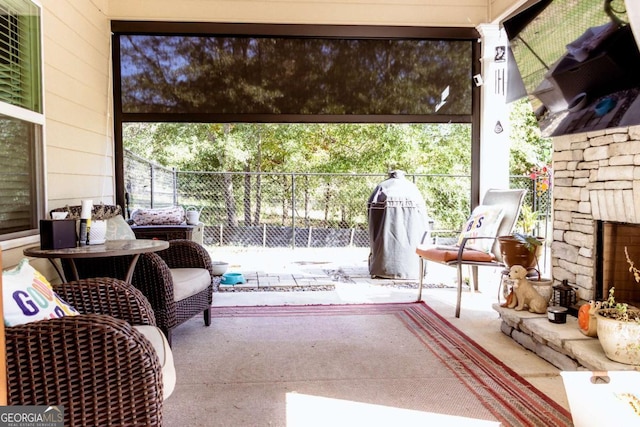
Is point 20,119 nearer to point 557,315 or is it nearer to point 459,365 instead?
point 459,365

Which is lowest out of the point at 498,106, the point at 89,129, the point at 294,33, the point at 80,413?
the point at 80,413

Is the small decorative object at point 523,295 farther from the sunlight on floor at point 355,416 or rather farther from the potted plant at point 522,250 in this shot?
the sunlight on floor at point 355,416

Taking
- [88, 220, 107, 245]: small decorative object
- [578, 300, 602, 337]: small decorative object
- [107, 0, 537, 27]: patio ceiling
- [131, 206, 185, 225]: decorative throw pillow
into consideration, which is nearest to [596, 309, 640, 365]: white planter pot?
[578, 300, 602, 337]: small decorative object

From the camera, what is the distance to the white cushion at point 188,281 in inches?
119

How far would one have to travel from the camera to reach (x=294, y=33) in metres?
4.79

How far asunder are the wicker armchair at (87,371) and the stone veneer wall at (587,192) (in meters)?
2.45

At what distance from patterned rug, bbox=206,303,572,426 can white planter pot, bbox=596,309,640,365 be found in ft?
1.25

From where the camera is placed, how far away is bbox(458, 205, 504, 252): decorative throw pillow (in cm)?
408

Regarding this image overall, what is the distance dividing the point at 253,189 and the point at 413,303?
518cm

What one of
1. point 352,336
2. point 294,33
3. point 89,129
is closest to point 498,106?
point 294,33

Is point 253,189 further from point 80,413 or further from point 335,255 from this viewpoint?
point 80,413

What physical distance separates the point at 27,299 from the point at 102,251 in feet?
3.15

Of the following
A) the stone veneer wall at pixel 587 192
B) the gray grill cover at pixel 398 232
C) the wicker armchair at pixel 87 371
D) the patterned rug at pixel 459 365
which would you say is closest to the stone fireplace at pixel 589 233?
the stone veneer wall at pixel 587 192
